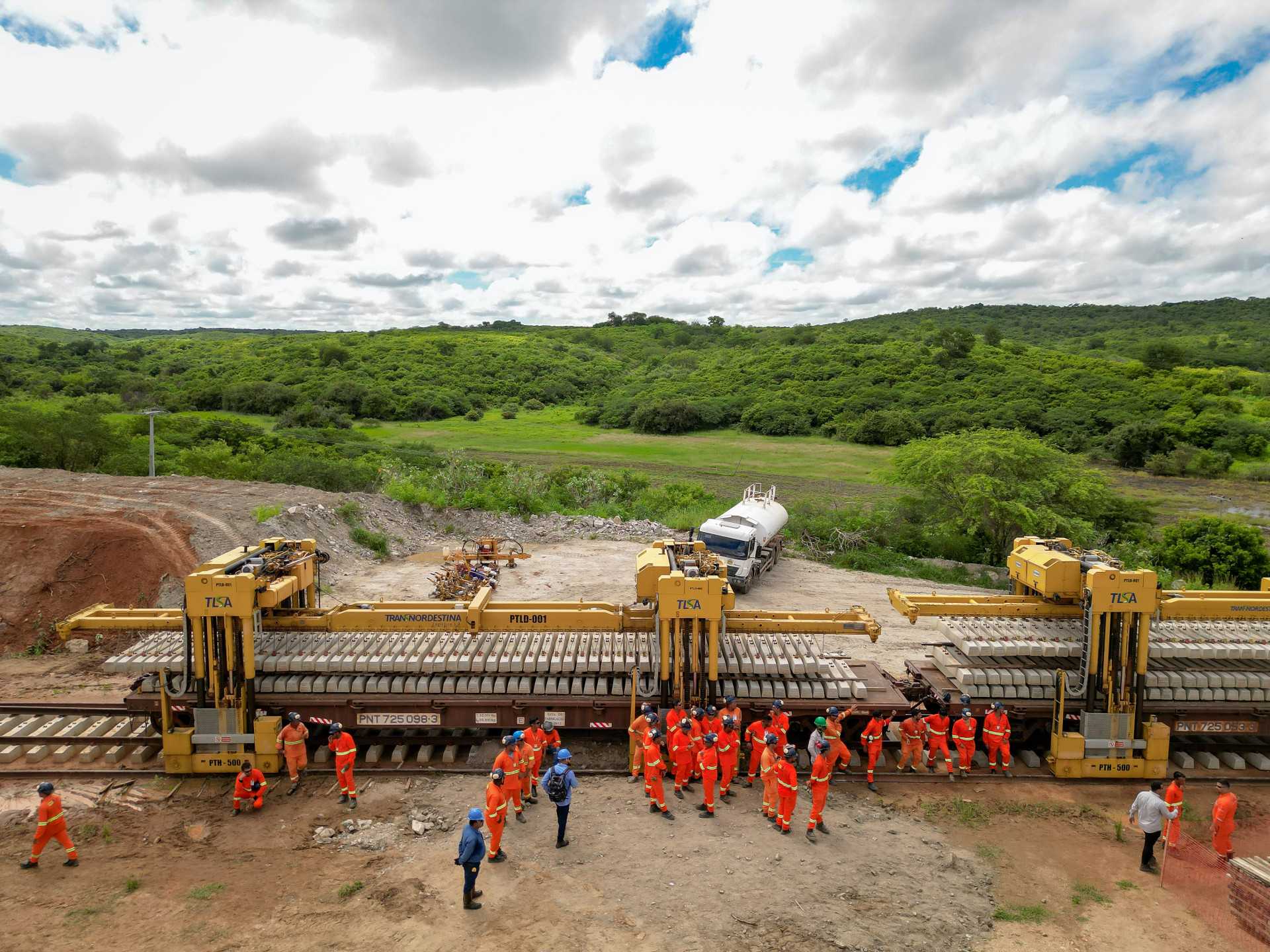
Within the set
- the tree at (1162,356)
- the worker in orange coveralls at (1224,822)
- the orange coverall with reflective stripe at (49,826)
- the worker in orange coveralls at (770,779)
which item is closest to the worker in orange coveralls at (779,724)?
the worker in orange coveralls at (770,779)

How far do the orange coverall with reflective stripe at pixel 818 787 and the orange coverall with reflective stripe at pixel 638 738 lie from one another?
2232 mm

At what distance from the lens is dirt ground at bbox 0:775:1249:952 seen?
6.84m

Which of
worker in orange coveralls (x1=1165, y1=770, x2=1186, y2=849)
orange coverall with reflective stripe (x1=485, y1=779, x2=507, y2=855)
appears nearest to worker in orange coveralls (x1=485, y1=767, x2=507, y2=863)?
orange coverall with reflective stripe (x1=485, y1=779, x2=507, y2=855)

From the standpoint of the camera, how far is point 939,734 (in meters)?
10.1

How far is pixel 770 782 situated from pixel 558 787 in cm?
281

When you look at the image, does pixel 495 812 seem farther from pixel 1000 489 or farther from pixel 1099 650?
pixel 1000 489

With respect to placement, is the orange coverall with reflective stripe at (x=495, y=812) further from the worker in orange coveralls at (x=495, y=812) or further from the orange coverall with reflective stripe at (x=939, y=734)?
the orange coverall with reflective stripe at (x=939, y=734)

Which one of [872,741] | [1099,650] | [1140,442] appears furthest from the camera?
[1140,442]

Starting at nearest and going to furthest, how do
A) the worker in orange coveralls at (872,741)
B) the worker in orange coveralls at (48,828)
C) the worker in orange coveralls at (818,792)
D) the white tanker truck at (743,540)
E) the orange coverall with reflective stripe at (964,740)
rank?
1. the worker in orange coveralls at (48,828)
2. the worker in orange coveralls at (818,792)
3. the worker in orange coveralls at (872,741)
4. the orange coverall with reflective stripe at (964,740)
5. the white tanker truck at (743,540)

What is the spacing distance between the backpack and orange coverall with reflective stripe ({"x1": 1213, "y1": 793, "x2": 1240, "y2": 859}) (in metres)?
7.69

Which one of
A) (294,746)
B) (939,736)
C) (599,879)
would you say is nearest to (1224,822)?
(939,736)

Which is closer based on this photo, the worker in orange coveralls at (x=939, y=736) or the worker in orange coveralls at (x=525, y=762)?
the worker in orange coveralls at (x=525, y=762)

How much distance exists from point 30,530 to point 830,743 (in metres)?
21.1

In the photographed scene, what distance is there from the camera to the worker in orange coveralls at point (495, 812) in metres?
7.68
